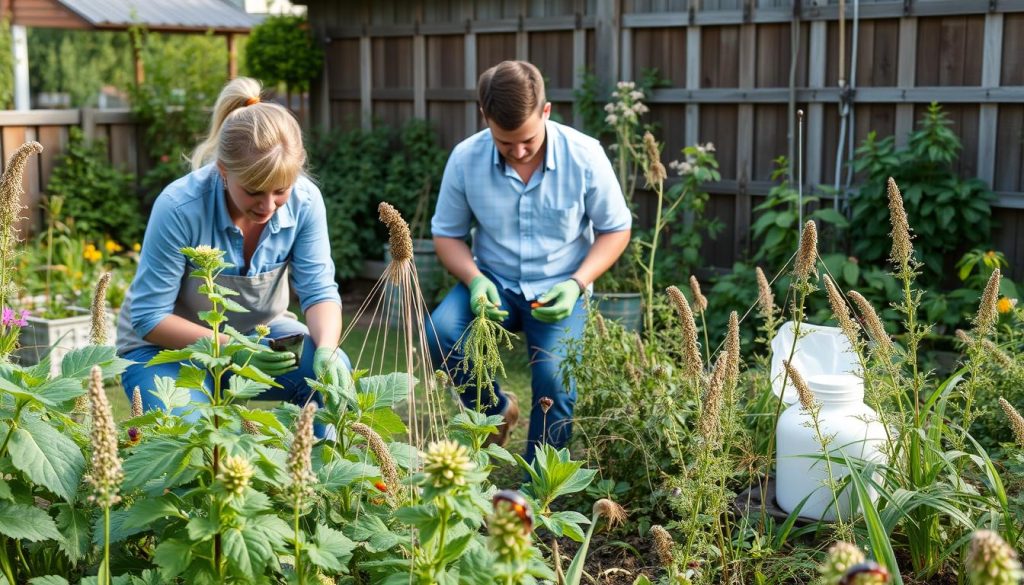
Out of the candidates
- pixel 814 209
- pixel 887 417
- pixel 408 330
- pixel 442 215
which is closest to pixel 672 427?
pixel 887 417

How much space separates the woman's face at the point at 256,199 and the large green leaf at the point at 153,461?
4.26ft

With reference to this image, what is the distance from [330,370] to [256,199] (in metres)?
1.05

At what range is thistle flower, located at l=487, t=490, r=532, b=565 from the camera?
126 cm

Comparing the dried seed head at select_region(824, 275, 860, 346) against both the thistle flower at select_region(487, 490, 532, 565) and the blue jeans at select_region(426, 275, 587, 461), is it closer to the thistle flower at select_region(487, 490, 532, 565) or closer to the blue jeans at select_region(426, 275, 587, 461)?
the thistle flower at select_region(487, 490, 532, 565)

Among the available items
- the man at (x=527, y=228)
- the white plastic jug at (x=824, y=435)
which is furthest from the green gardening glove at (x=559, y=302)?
the white plastic jug at (x=824, y=435)

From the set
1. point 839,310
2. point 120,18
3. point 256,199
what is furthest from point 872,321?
point 120,18

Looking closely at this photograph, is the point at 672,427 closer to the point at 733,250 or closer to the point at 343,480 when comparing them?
the point at 343,480

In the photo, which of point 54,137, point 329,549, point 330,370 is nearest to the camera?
point 329,549

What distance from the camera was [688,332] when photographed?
2109 mm

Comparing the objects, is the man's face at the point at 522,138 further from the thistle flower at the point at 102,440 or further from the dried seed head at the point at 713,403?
the thistle flower at the point at 102,440

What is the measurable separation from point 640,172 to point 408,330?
4667 mm

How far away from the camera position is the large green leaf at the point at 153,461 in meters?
1.70

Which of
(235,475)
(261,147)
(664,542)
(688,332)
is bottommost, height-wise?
(664,542)

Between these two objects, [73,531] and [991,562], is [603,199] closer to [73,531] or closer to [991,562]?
[73,531]
